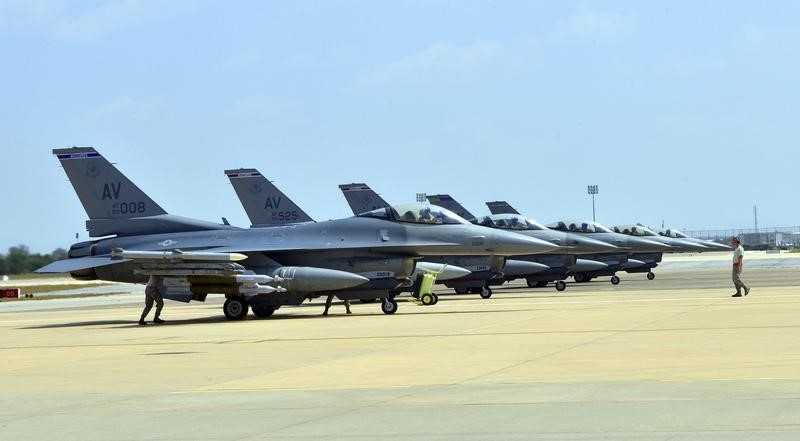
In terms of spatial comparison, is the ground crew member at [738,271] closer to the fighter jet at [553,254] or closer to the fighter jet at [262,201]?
the fighter jet at [553,254]

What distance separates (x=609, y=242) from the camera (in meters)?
43.9

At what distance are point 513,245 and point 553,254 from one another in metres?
12.9

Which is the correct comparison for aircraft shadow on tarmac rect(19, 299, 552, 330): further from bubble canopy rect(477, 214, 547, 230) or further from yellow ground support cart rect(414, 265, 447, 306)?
bubble canopy rect(477, 214, 547, 230)

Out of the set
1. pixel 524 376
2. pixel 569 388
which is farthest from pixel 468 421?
pixel 524 376

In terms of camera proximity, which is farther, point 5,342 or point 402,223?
point 402,223

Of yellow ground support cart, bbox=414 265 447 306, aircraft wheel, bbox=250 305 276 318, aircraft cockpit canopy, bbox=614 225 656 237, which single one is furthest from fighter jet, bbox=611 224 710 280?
aircraft wheel, bbox=250 305 276 318

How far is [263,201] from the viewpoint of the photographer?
38.4m

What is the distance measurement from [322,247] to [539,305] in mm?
5374

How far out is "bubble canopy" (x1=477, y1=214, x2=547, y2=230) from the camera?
35969 millimetres

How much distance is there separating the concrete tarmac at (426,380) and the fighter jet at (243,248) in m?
3.01

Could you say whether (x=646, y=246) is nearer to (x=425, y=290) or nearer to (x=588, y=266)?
(x=588, y=266)

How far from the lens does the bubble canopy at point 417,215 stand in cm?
2675

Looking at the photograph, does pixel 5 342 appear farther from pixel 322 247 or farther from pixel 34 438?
pixel 34 438

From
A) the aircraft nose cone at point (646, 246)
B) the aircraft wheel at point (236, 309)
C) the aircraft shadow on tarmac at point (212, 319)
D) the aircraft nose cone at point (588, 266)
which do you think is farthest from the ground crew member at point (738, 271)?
the aircraft nose cone at point (646, 246)
